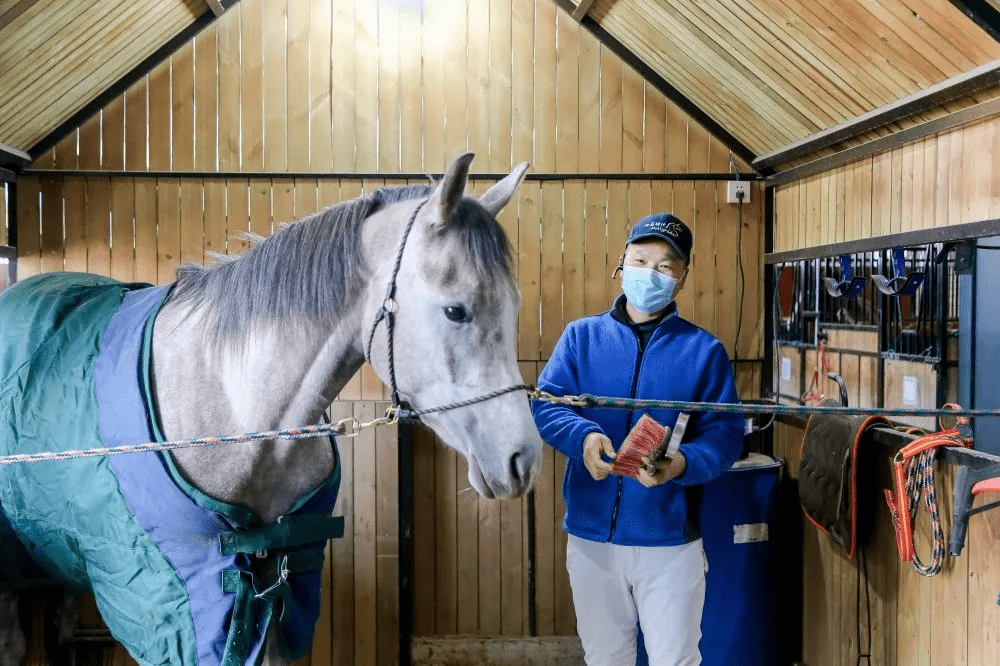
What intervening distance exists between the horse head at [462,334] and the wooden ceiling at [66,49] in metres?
1.71

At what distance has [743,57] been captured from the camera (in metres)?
2.64

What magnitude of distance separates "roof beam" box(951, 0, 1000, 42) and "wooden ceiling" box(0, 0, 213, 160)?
2.43 m

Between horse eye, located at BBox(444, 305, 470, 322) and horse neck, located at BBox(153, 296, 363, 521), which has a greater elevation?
horse eye, located at BBox(444, 305, 470, 322)

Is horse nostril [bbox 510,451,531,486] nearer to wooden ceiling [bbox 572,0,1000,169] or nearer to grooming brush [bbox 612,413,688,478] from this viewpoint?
grooming brush [bbox 612,413,688,478]

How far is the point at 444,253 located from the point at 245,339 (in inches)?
17.3

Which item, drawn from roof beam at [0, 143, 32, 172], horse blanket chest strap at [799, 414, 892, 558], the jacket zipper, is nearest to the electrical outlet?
horse blanket chest strap at [799, 414, 892, 558]

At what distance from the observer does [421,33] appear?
333cm

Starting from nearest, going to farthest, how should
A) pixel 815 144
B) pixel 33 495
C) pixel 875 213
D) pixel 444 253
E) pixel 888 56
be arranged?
pixel 444 253 → pixel 33 495 → pixel 888 56 → pixel 875 213 → pixel 815 144

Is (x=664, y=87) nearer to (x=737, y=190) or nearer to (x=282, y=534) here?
(x=737, y=190)

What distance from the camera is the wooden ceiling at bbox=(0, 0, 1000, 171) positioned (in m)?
1.96

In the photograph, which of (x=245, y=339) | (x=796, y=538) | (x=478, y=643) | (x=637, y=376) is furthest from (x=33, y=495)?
(x=796, y=538)

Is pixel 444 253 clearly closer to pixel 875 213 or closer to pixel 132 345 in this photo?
pixel 132 345

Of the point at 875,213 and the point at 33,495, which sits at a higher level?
the point at 875,213

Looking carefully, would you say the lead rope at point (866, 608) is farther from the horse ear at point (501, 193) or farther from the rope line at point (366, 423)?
the horse ear at point (501, 193)
